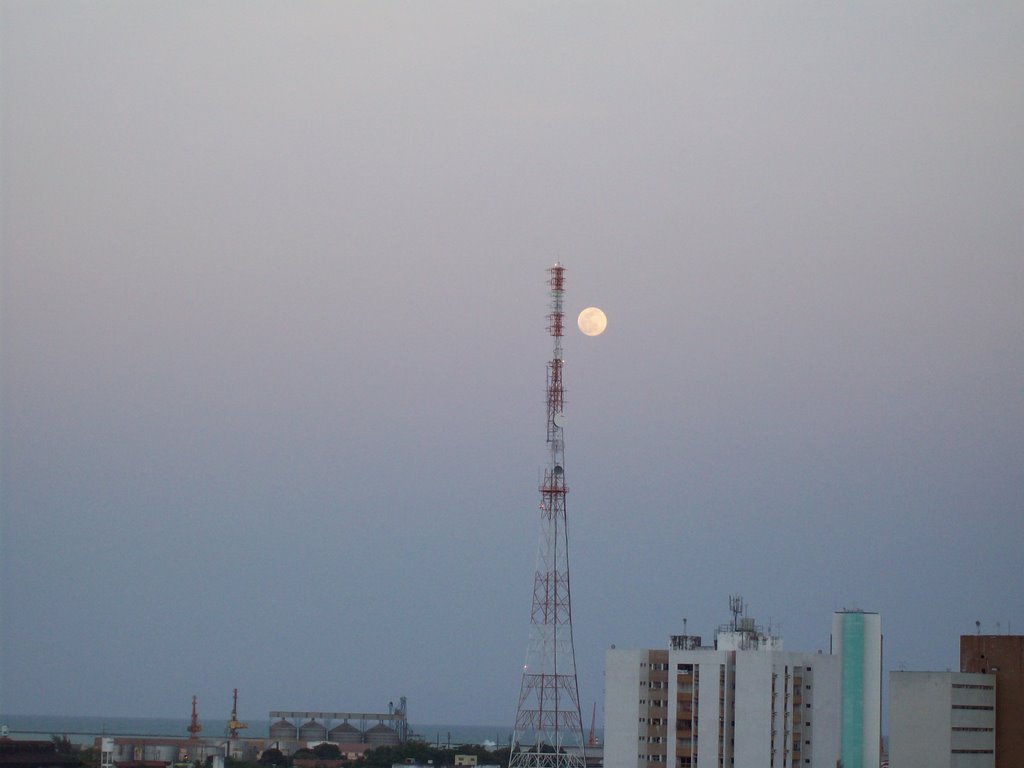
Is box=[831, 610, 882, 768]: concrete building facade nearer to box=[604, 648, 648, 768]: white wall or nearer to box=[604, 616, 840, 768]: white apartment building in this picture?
box=[604, 616, 840, 768]: white apartment building

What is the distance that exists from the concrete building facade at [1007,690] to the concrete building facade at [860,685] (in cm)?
1869

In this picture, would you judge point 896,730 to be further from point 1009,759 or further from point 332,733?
point 332,733

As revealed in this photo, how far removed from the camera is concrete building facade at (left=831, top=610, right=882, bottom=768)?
2010 inches

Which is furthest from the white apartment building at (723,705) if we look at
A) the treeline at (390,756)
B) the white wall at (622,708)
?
the treeline at (390,756)

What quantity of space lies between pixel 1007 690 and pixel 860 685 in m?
19.9

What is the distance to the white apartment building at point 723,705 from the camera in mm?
38719

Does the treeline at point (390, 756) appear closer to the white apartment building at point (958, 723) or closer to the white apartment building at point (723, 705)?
the white apartment building at point (723, 705)

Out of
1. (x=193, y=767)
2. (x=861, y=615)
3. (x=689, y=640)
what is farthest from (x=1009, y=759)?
(x=193, y=767)

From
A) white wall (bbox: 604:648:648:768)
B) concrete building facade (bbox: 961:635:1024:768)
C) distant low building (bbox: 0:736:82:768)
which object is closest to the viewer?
concrete building facade (bbox: 961:635:1024:768)

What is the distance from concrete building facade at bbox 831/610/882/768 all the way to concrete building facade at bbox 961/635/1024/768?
1869 centimetres

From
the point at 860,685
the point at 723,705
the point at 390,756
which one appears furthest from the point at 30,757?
the point at 723,705

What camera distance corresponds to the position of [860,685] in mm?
52156

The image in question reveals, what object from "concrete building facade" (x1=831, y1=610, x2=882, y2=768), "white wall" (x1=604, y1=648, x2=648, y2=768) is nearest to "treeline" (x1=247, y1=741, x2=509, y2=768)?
"concrete building facade" (x1=831, y1=610, x2=882, y2=768)

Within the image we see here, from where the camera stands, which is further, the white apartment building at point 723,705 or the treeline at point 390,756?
Result: the treeline at point 390,756
